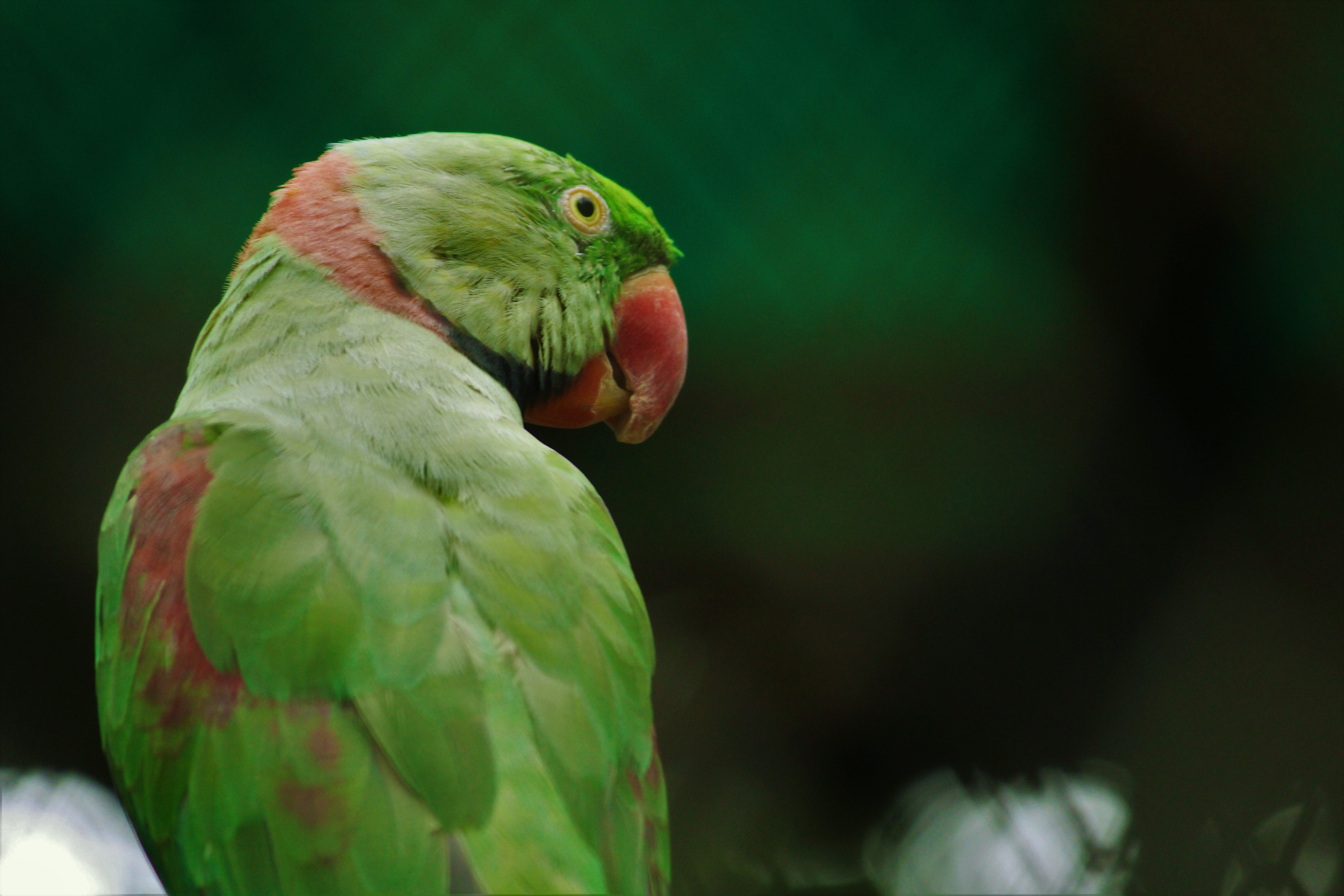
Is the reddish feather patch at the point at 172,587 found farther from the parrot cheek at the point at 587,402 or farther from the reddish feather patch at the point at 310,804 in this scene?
the parrot cheek at the point at 587,402

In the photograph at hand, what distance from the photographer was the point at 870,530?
2.70 metres

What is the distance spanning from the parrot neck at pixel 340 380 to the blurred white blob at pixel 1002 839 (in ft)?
6.72

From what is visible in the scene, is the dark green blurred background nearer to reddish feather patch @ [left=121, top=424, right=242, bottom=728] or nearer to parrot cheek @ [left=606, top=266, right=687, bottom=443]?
parrot cheek @ [left=606, top=266, right=687, bottom=443]

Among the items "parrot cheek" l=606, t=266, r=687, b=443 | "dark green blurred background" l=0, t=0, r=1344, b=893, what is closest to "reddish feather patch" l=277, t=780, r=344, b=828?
"parrot cheek" l=606, t=266, r=687, b=443

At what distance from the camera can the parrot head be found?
138 centimetres

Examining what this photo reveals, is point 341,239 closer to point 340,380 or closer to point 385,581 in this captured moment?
point 340,380

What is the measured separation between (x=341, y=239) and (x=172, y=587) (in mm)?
492

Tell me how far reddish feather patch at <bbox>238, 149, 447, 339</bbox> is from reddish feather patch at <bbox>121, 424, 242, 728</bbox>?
28 centimetres

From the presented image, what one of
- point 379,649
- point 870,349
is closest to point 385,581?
point 379,649

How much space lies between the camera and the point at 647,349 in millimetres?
1582

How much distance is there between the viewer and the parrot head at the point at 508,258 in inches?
54.2

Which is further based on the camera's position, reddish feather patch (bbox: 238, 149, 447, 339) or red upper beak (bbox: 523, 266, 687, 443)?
red upper beak (bbox: 523, 266, 687, 443)

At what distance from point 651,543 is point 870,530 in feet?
1.77

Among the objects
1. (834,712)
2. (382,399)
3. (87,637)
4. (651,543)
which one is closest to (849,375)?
(651,543)
